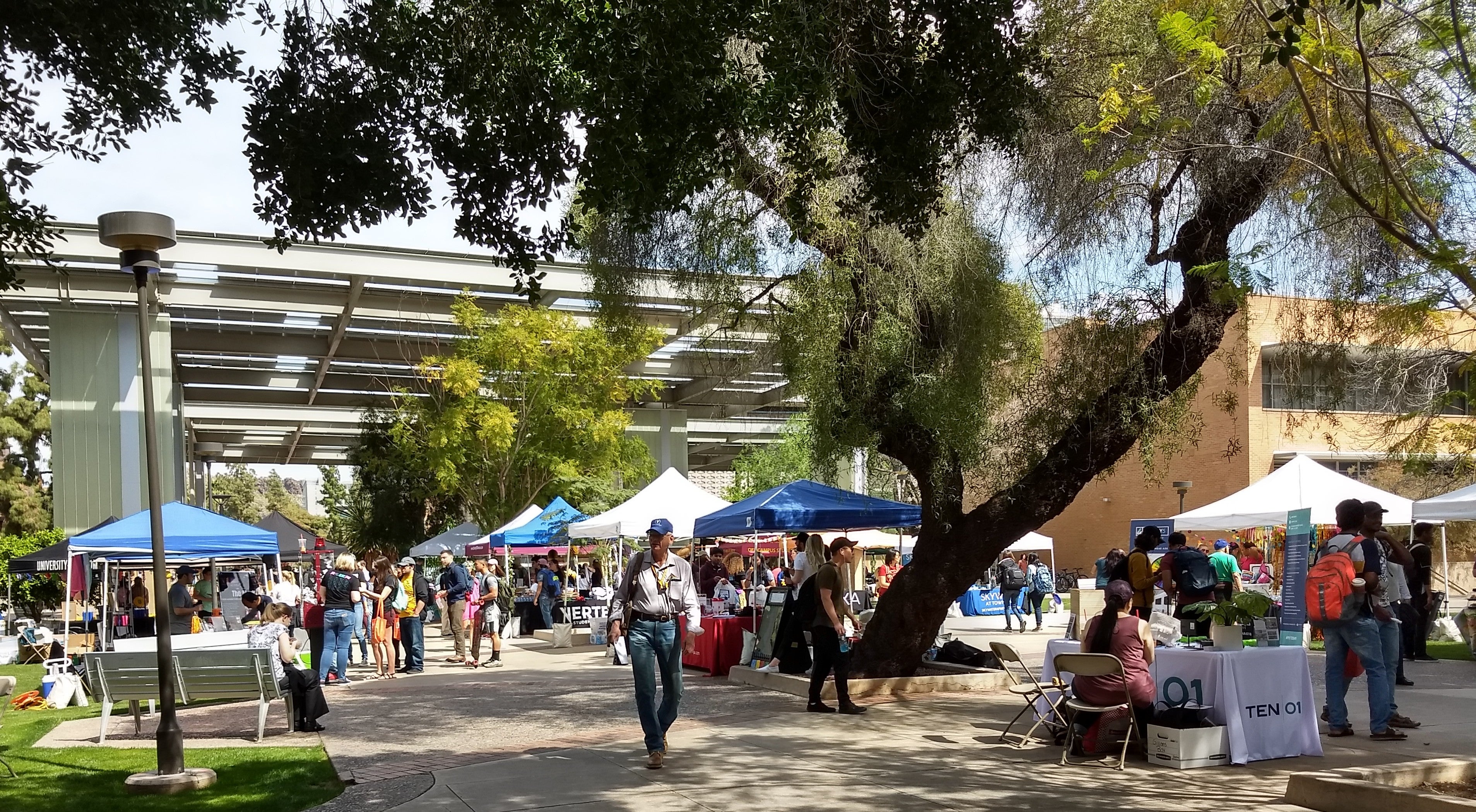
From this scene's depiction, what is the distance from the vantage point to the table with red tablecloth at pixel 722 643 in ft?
49.7

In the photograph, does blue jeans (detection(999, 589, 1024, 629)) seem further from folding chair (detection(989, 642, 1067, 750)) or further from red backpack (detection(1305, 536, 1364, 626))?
red backpack (detection(1305, 536, 1364, 626))

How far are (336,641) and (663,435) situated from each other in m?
25.9

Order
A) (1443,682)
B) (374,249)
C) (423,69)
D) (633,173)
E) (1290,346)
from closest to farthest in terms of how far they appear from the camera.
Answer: (633,173), (423,69), (1290,346), (1443,682), (374,249)

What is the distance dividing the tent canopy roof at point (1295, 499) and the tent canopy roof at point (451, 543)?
57.9ft

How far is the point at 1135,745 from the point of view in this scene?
8.49 meters

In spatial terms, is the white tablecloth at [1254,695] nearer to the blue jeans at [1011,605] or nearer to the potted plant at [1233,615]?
the potted plant at [1233,615]

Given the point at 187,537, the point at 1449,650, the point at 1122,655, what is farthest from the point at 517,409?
the point at 1122,655

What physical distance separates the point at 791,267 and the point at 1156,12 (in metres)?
4.06

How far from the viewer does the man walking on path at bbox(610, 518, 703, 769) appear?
8312 mm

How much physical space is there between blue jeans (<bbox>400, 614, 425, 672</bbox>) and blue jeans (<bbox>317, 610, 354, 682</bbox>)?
0.99 m

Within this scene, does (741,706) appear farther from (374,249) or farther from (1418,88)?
(374,249)

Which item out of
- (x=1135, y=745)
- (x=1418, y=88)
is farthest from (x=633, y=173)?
(x=1418, y=88)

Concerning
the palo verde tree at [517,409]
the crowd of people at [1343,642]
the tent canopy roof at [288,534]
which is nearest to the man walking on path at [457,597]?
the tent canopy roof at [288,534]

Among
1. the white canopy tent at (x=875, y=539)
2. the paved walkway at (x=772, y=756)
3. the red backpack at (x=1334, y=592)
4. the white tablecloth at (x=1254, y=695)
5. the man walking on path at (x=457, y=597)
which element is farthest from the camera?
the white canopy tent at (x=875, y=539)
